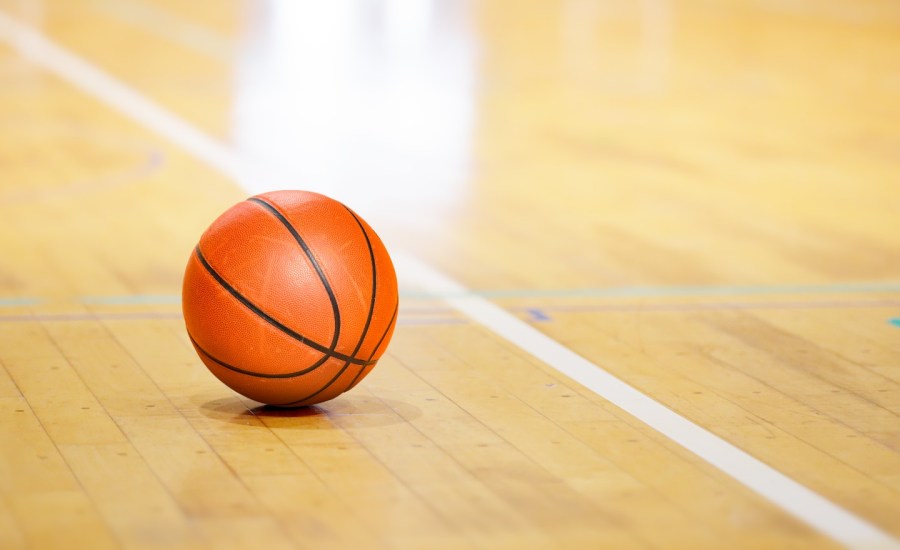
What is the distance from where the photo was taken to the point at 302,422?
4.65 metres

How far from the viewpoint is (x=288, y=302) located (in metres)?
4.45

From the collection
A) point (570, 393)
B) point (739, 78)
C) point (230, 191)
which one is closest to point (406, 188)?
point (230, 191)

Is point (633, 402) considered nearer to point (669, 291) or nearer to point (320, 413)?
point (320, 413)

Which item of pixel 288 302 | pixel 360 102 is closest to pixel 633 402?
pixel 288 302

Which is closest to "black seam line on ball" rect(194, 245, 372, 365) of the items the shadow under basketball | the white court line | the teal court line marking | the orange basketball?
the orange basketball

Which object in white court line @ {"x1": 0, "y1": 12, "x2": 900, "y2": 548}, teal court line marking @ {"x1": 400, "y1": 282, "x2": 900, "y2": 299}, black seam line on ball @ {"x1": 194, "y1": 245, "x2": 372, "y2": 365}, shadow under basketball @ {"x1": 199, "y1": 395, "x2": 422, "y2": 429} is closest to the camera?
white court line @ {"x1": 0, "y1": 12, "x2": 900, "y2": 548}

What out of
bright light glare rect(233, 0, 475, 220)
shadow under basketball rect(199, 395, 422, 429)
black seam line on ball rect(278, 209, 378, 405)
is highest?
black seam line on ball rect(278, 209, 378, 405)

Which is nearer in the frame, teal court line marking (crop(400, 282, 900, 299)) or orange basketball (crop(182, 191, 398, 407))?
orange basketball (crop(182, 191, 398, 407))

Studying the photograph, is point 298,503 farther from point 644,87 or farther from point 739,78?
point 739,78

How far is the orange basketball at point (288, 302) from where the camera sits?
445cm

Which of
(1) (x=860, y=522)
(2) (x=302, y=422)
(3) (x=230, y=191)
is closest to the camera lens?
(1) (x=860, y=522)

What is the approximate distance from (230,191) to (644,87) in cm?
540

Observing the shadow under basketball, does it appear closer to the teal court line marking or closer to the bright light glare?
the teal court line marking

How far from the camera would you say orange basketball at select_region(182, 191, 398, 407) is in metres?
4.45
